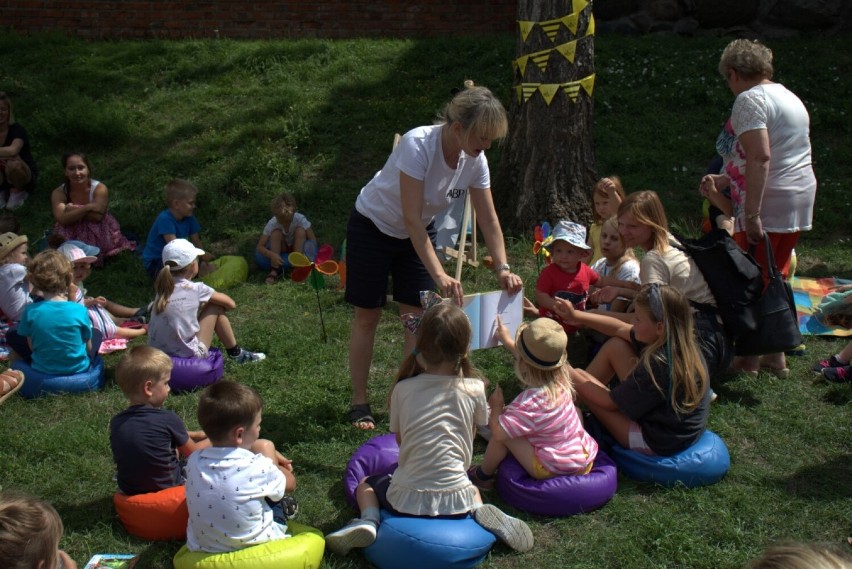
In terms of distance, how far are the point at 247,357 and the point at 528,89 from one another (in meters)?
3.20

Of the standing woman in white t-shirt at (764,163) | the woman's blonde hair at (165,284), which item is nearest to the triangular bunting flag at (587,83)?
the standing woman in white t-shirt at (764,163)

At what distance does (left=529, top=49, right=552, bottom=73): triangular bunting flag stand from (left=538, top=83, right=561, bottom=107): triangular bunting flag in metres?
0.12

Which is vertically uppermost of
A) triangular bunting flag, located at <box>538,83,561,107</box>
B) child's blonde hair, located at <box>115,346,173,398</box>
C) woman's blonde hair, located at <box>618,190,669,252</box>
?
triangular bunting flag, located at <box>538,83,561,107</box>

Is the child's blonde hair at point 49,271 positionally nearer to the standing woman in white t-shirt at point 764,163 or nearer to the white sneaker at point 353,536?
the white sneaker at point 353,536

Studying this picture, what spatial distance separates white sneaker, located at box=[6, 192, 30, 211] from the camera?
885 cm

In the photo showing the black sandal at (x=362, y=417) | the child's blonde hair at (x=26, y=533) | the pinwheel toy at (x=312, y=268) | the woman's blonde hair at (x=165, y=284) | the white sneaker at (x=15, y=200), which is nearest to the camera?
the child's blonde hair at (x=26, y=533)

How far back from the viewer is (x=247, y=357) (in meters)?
5.77

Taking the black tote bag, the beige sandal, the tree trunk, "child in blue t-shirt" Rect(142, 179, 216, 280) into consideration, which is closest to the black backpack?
the black tote bag

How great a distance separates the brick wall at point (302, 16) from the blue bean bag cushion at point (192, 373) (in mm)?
7431

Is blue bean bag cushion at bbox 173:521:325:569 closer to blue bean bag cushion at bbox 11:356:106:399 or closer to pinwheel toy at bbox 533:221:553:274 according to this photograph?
blue bean bag cushion at bbox 11:356:106:399

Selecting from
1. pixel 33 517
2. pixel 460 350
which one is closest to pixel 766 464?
pixel 460 350

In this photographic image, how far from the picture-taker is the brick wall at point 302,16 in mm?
11703

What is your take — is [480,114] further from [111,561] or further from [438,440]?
[111,561]

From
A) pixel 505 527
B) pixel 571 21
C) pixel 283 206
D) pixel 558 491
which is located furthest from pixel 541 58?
pixel 505 527
